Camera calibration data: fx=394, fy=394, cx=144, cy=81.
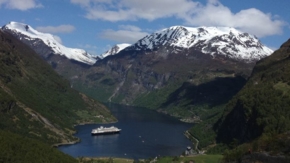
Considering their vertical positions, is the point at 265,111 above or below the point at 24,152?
above

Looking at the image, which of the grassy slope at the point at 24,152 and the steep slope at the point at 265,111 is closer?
the grassy slope at the point at 24,152

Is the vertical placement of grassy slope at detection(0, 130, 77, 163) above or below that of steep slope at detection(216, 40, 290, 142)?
below

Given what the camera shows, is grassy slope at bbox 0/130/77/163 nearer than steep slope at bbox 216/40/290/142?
Yes

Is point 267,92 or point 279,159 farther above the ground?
point 267,92

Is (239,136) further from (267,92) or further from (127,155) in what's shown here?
(127,155)

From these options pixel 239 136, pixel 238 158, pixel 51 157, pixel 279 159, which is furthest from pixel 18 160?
pixel 239 136

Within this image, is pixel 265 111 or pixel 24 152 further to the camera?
pixel 265 111

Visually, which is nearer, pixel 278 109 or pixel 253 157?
pixel 253 157

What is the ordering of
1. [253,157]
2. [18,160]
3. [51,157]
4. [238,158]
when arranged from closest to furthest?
[253,157], [238,158], [18,160], [51,157]

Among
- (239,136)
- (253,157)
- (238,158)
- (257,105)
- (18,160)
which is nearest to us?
(253,157)

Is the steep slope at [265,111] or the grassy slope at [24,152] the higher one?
the steep slope at [265,111]

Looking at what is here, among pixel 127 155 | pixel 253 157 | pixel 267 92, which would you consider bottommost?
pixel 127 155
